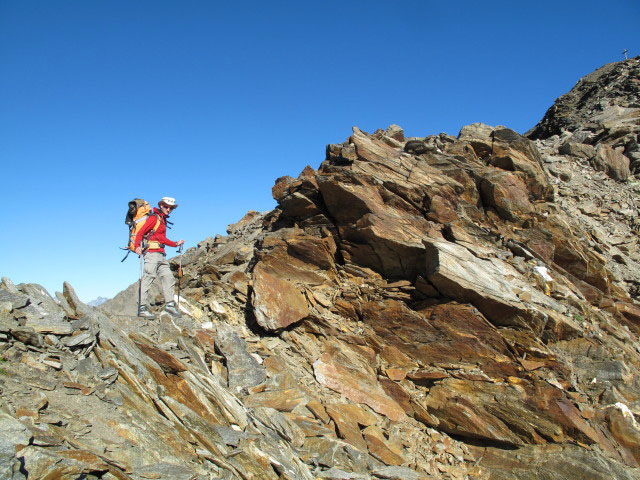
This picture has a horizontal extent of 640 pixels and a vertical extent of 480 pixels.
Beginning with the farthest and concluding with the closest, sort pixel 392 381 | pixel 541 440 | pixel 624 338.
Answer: pixel 624 338 → pixel 392 381 → pixel 541 440

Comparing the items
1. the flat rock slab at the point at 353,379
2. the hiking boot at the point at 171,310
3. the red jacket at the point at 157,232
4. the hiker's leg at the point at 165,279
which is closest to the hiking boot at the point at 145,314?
the hiking boot at the point at 171,310

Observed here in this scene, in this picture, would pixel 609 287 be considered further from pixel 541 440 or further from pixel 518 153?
pixel 541 440

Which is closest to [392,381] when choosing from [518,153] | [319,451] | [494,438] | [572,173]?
[494,438]

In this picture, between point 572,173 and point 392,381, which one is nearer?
point 392,381

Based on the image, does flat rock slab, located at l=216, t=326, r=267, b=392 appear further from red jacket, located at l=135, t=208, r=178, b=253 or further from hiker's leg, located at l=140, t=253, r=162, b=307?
red jacket, located at l=135, t=208, r=178, b=253

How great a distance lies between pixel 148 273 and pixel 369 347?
684 cm

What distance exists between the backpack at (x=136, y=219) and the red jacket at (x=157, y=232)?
3.1 inches

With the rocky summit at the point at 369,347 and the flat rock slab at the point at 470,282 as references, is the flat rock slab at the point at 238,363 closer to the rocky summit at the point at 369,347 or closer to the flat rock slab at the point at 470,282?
the rocky summit at the point at 369,347

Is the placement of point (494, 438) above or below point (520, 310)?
below

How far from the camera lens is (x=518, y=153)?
19797 millimetres

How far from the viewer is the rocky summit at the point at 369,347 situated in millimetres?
6539

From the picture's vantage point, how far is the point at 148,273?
1122cm

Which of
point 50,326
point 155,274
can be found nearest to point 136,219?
point 155,274

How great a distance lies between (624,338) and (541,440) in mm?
6255
